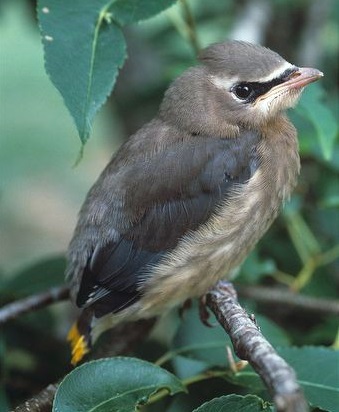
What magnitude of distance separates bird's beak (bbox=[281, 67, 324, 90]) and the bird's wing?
0.28 metres

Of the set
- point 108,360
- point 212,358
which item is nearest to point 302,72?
point 212,358

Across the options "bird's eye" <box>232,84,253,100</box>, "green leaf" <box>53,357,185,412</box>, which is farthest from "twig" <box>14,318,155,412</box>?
"bird's eye" <box>232,84,253,100</box>

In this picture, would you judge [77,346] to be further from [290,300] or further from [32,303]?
[290,300]

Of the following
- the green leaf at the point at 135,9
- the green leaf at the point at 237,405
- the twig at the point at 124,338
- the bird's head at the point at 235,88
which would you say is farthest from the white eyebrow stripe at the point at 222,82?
the green leaf at the point at 237,405

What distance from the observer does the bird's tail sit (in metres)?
3.47

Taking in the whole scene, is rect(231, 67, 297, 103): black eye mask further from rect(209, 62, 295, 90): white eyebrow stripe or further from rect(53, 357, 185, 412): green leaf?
rect(53, 357, 185, 412): green leaf

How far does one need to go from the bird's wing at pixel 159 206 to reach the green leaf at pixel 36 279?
1.38 ft

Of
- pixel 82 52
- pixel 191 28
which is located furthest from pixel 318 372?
pixel 191 28

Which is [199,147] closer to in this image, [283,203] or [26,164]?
[283,203]

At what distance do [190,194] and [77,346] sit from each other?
2.32 feet

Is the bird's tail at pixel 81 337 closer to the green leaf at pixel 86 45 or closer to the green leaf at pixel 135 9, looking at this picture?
the green leaf at pixel 86 45

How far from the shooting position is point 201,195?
342 cm

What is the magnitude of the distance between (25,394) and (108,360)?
41.3 inches

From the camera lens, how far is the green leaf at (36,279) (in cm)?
386
